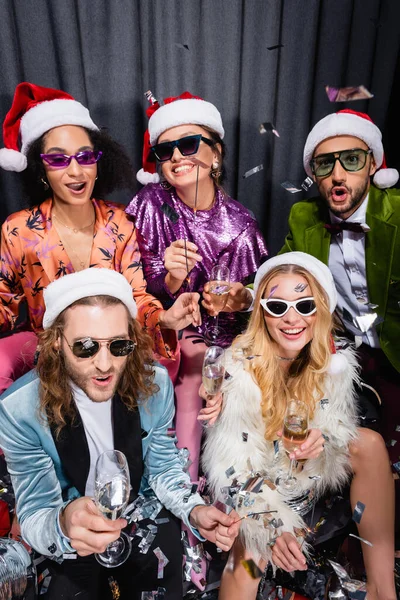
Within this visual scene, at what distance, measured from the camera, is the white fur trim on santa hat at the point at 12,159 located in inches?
92.6

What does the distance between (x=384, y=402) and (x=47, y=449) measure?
5.09 ft

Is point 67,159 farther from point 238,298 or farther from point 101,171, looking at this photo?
point 238,298

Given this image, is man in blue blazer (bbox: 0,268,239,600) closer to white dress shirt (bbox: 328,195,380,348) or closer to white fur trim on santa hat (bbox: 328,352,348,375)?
white fur trim on santa hat (bbox: 328,352,348,375)

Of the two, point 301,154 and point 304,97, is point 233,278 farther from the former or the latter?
point 304,97

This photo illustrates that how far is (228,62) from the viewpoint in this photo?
2896 millimetres

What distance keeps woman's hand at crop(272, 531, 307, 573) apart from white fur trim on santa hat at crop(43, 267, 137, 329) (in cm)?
106

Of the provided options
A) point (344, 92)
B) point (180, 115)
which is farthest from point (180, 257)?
point (344, 92)

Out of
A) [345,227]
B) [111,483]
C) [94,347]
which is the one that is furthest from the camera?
[345,227]

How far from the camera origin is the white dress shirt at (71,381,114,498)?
190cm

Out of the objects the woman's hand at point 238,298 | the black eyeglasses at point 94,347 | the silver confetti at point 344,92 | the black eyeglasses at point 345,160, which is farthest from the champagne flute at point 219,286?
the silver confetti at point 344,92

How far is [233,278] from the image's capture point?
2.77 metres

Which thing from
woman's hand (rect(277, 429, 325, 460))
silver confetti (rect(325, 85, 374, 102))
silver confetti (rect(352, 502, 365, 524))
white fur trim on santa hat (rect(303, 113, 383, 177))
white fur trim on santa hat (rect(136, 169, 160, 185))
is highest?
silver confetti (rect(325, 85, 374, 102))

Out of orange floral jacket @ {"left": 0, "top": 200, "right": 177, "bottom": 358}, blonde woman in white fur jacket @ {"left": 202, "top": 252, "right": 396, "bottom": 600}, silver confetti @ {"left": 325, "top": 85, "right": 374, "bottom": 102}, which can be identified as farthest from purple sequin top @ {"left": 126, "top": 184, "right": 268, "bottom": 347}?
silver confetti @ {"left": 325, "top": 85, "right": 374, "bottom": 102}

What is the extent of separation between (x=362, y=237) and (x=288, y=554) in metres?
1.55
